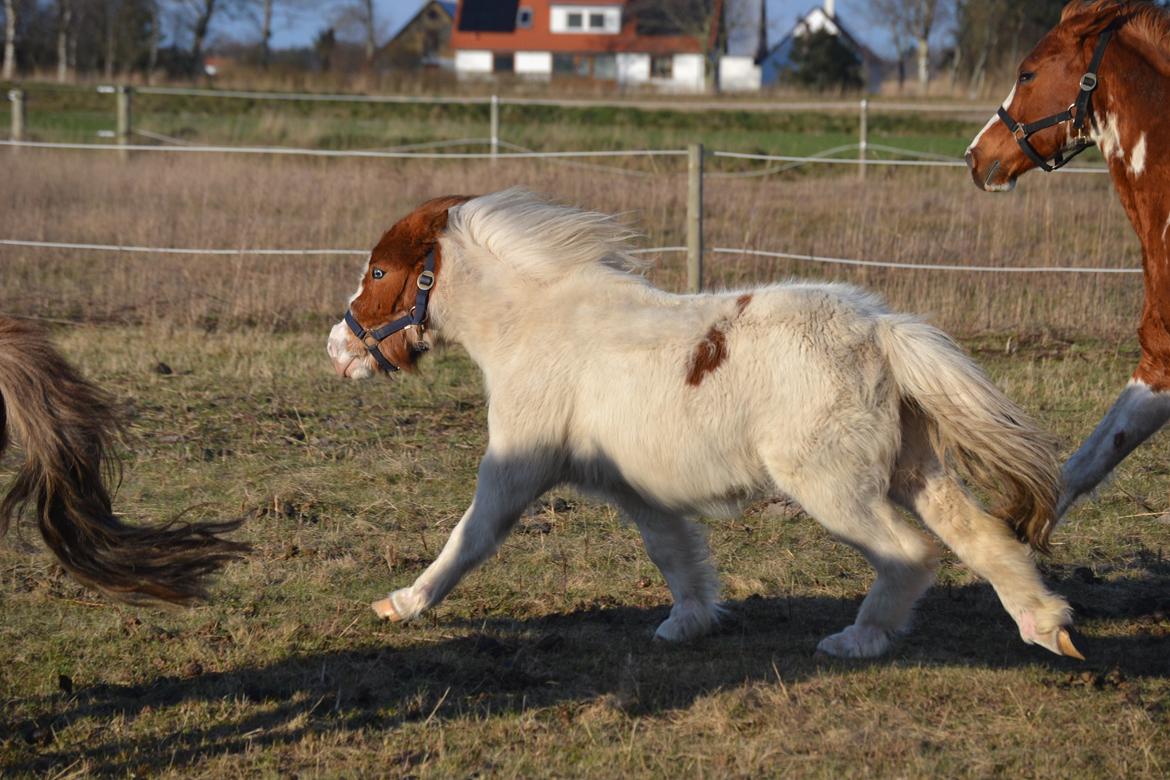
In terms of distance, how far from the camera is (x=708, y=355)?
4.15 meters

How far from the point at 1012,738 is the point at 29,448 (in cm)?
300

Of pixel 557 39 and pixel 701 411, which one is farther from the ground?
pixel 557 39

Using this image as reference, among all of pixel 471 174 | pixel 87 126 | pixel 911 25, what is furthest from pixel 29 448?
pixel 911 25

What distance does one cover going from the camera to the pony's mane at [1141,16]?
4703mm

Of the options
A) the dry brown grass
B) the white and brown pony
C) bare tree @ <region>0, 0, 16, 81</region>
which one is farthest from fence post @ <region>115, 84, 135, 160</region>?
bare tree @ <region>0, 0, 16, 81</region>

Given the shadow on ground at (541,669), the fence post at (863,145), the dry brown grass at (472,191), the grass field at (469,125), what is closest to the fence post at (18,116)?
the grass field at (469,125)

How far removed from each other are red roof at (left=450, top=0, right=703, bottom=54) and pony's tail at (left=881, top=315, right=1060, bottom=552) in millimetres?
60330

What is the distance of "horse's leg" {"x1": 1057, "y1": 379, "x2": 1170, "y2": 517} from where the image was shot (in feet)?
15.5

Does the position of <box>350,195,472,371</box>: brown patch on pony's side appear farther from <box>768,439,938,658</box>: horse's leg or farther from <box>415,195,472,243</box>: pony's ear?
<box>768,439,938,658</box>: horse's leg

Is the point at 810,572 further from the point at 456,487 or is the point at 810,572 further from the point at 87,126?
the point at 87,126

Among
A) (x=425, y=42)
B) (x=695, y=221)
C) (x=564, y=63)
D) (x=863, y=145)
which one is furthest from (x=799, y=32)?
(x=695, y=221)

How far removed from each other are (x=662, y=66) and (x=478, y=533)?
61.9 meters

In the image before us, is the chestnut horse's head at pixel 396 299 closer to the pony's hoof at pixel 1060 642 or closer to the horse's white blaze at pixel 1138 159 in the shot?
the pony's hoof at pixel 1060 642

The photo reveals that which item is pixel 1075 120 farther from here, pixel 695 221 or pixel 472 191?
pixel 472 191
